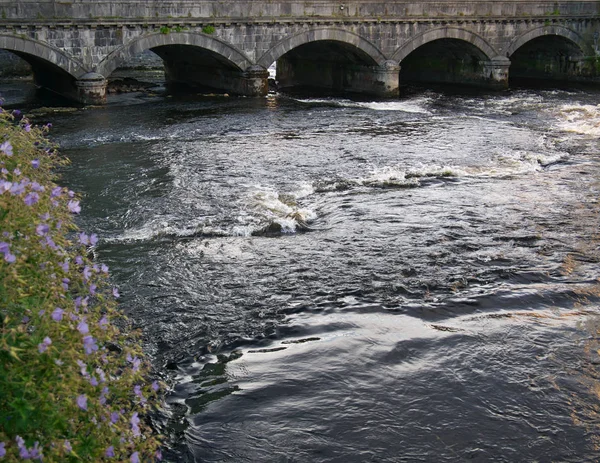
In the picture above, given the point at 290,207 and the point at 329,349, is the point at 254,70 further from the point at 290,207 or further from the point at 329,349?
the point at 329,349

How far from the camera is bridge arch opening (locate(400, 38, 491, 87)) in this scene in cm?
2867

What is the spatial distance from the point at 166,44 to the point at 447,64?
44.2 feet

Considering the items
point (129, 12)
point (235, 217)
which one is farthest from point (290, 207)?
point (129, 12)

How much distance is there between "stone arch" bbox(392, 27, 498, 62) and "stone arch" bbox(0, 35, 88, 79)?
11.3 m

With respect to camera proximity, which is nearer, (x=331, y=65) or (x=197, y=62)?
(x=197, y=62)

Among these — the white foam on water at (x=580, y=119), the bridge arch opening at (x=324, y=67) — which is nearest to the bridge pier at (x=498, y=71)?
the bridge arch opening at (x=324, y=67)

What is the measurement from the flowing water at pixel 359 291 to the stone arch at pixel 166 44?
247 inches

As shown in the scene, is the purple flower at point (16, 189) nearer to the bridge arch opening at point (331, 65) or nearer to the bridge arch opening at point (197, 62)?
the bridge arch opening at point (197, 62)

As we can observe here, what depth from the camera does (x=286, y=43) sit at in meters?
24.8

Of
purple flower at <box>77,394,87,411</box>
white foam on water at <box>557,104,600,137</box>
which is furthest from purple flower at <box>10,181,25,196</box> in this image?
white foam on water at <box>557,104,600,137</box>

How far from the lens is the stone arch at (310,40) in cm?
2466

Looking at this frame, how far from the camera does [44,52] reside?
69.5 ft

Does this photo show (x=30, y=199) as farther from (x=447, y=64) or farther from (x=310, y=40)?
(x=447, y=64)

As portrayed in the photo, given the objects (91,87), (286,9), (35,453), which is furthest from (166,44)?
(35,453)
